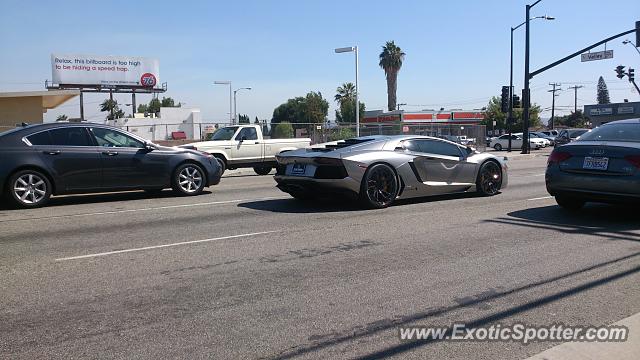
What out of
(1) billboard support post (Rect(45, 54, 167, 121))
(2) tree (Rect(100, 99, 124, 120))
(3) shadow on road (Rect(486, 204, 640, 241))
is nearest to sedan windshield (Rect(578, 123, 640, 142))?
(3) shadow on road (Rect(486, 204, 640, 241))

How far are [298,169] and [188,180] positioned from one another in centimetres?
315

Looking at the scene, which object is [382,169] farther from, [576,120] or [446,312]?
[576,120]

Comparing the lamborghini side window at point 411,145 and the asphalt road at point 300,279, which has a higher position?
the lamborghini side window at point 411,145

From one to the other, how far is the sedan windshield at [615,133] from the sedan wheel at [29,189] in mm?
9027

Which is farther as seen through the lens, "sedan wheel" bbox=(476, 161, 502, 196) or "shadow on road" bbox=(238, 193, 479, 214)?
"sedan wheel" bbox=(476, 161, 502, 196)

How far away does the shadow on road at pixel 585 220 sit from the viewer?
299 inches

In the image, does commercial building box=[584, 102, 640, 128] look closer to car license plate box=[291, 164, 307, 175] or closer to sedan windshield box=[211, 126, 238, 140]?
sedan windshield box=[211, 126, 238, 140]

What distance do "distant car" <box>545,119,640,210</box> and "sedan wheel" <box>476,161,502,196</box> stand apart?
194 centimetres

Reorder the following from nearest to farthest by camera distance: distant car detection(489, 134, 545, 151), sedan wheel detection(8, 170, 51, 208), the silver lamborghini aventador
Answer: the silver lamborghini aventador < sedan wheel detection(8, 170, 51, 208) < distant car detection(489, 134, 545, 151)

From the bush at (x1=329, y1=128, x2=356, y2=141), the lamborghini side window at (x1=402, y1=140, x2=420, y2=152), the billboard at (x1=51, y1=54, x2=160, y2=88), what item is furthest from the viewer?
the billboard at (x1=51, y1=54, x2=160, y2=88)

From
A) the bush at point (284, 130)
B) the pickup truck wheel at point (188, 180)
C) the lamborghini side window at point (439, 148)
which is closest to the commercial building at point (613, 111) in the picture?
the bush at point (284, 130)

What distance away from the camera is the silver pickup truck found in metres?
17.5

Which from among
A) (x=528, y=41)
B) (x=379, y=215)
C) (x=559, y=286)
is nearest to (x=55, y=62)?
(x=528, y=41)

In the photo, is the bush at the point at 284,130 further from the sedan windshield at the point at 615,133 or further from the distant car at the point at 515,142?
the distant car at the point at 515,142
